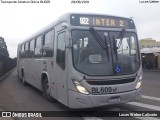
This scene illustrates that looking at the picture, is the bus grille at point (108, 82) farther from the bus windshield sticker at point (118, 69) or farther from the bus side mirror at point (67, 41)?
the bus side mirror at point (67, 41)

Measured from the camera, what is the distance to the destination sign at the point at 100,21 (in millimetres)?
8641

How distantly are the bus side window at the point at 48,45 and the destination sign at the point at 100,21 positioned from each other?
2028 mm

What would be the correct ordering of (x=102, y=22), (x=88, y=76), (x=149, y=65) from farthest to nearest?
(x=149, y=65), (x=102, y=22), (x=88, y=76)

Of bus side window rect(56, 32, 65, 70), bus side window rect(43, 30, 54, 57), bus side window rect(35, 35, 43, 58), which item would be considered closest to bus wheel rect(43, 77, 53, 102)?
bus side window rect(43, 30, 54, 57)

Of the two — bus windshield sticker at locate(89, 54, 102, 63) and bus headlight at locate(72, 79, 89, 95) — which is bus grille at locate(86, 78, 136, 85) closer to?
bus headlight at locate(72, 79, 89, 95)

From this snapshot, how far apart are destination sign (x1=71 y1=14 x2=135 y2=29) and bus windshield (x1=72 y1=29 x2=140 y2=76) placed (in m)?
0.27

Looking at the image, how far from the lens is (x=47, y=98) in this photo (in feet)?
37.1

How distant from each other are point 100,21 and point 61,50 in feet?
4.95

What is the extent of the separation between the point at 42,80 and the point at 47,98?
976 mm

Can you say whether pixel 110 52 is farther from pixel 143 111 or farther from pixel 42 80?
pixel 42 80

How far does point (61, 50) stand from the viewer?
9125mm

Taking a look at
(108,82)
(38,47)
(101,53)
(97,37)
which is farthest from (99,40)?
(38,47)

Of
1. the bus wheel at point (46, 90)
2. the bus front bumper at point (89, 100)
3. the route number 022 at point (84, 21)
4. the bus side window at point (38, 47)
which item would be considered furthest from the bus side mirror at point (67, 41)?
the bus side window at point (38, 47)

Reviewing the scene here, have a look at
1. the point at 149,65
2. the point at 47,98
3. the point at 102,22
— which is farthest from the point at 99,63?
the point at 149,65
